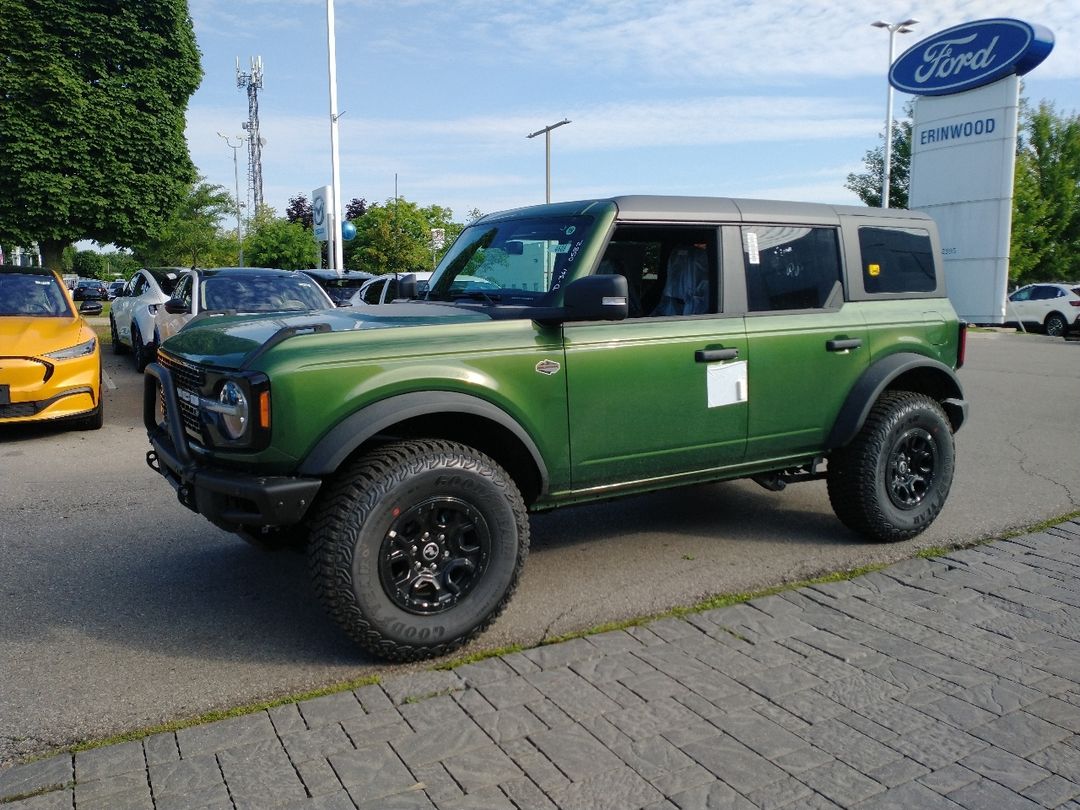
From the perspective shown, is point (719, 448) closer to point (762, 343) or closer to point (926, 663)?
point (762, 343)

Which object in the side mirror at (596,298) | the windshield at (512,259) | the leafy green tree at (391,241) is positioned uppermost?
the leafy green tree at (391,241)

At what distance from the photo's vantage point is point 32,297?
9.09 meters

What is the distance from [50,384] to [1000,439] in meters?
8.96

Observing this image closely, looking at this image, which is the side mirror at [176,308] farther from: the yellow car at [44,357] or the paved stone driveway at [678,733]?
the paved stone driveway at [678,733]

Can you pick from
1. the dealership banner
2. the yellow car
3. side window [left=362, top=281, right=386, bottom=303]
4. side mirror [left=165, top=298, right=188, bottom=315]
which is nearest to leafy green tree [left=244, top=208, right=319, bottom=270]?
the dealership banner

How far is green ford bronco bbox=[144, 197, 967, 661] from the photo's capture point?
11.3 feet

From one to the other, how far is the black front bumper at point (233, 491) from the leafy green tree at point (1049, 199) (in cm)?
3871

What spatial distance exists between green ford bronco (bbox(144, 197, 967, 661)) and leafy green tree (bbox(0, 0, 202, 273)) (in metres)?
21.4

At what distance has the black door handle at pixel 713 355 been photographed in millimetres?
4328

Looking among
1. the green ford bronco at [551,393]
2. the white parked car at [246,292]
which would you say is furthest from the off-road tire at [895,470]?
the white parked car at [246,292]

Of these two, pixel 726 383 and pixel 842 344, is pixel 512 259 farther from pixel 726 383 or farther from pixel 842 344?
pixel 842 344

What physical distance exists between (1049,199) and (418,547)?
136 feet

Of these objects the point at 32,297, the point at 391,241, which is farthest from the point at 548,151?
the point at 32,297

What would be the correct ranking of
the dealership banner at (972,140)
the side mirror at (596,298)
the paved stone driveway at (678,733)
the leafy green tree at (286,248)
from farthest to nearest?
1. the leafy green tree at (286,248)
2. the dealership banner at (972,140)
3. the side mirror at (596,298)
4. the paved stone driveway at (678,733)
